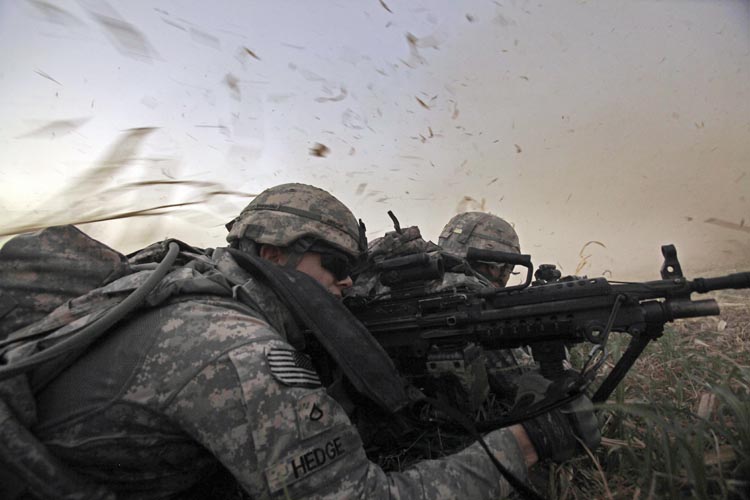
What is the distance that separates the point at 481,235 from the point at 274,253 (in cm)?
294

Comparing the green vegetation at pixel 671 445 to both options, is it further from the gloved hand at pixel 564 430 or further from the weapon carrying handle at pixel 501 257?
the weapon carrying handle at pixel 501 257

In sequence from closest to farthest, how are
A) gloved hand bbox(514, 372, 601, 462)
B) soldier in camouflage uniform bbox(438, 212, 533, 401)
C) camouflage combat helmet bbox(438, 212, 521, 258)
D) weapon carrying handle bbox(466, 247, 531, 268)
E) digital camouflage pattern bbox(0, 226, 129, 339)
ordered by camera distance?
digital camouflage pattern bbox(0, 226, 129, 339) → gloved hand bbox(514, 372, 601, 462) → weapon carrying handle bbox(466, 247, 531, 268) → soldier in camouflage uniform bbox(438, 212, 533, 401) → camouflage combat helmet bbox(438, 212, 521, 258)

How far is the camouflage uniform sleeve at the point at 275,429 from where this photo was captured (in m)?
1.46

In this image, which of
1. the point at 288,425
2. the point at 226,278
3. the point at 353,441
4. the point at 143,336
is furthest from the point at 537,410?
the point at 143,336

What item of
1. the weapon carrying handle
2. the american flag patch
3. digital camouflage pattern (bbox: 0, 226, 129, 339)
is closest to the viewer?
the american flag patch

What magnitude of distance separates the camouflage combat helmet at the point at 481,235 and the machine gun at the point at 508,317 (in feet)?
7.97

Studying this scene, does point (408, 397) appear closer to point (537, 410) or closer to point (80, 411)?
point (537, 410)

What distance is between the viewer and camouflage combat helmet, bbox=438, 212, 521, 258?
16.2ft

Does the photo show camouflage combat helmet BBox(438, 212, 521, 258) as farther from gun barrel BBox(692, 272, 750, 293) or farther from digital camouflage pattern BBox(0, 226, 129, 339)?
digital camouflage pattern BBox(0, 226, 129, 339)

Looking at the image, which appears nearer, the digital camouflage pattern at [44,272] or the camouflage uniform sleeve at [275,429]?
the camouflage uniform sleeve at [275,429]

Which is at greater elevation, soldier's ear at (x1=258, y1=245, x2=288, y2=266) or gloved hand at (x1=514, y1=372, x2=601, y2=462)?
soldier's ear at (x1=258, y1=245, x2=288, y2=266)

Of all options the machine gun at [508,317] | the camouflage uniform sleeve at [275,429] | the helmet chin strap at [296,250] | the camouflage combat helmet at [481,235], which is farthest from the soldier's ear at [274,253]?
the camouflage combat helmet at [481,235]

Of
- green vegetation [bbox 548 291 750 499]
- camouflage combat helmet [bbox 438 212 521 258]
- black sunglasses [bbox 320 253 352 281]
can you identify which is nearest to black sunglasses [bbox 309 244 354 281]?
black sunglasses [bbox 320 253 352 281]

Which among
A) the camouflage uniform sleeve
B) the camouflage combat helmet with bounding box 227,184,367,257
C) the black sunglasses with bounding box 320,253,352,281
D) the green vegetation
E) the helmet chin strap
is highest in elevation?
the camouflage combat helmet with bounding box 227,184,367,257
